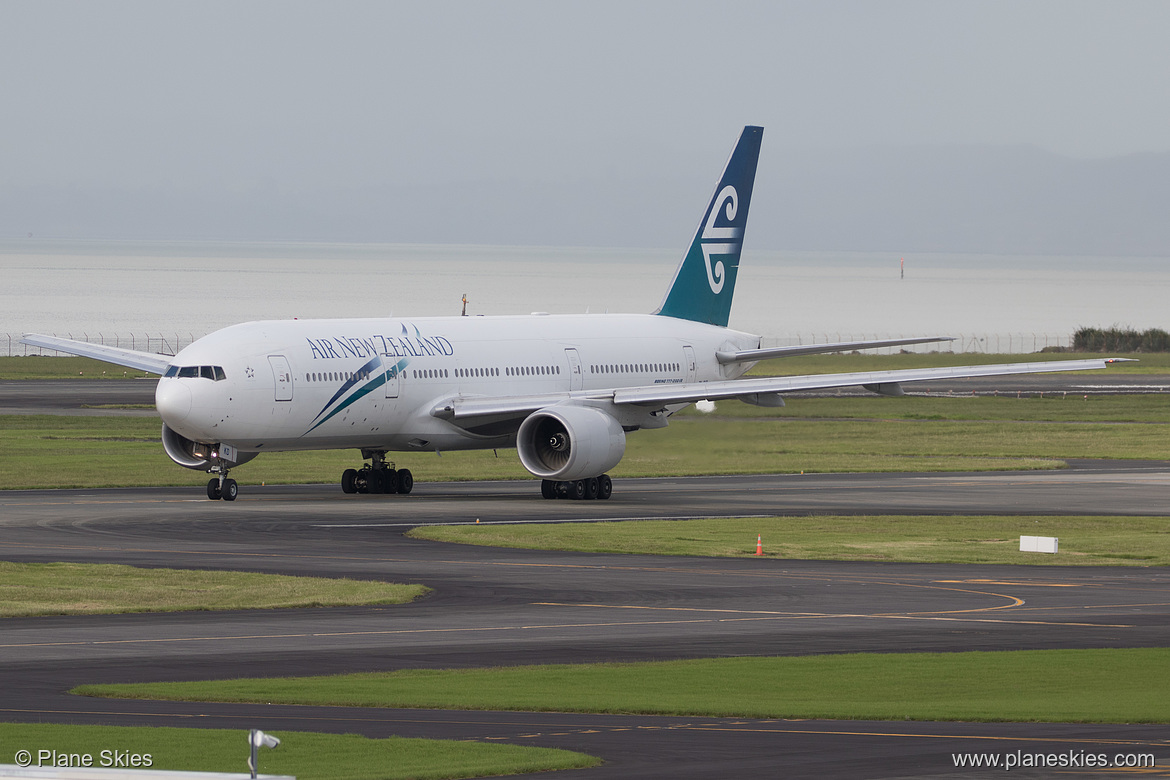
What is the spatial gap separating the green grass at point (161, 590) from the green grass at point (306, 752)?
38.5 feet

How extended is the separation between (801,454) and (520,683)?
46.6 metres

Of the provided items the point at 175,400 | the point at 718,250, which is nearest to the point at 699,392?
the point at 718,250

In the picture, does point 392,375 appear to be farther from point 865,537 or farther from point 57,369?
A: point 57,369

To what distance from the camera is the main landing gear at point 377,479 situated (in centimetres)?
5238

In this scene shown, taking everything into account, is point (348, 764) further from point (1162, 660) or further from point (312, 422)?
point (312, 422)

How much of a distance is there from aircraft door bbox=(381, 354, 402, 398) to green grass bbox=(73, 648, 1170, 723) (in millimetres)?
26217

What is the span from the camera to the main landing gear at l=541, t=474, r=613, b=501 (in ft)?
167

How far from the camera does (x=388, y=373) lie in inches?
1959

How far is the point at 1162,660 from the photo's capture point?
963 inches

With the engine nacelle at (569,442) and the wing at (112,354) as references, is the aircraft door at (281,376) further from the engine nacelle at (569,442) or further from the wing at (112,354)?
the engine nacelle at (569,442)

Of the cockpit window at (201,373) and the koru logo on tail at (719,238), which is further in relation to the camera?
the koru logo on tail at (719,238)

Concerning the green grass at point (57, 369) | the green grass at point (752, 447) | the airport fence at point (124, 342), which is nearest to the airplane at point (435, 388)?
the green grass at point (752, 447)

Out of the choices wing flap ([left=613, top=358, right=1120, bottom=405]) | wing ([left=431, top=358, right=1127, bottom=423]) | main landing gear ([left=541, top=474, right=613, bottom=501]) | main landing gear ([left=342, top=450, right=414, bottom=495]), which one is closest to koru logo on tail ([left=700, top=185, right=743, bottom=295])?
wing ([left=431, top=358, right=1127, bottom=423])

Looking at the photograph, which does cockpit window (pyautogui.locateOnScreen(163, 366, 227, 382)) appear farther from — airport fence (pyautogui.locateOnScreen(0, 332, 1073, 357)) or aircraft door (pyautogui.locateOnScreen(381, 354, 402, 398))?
airport fence (pyautogui.locateOnScreen(0, 332, 1073, 357))
